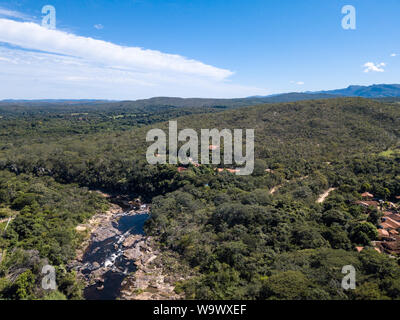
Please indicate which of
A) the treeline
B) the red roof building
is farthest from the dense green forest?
the red roof building

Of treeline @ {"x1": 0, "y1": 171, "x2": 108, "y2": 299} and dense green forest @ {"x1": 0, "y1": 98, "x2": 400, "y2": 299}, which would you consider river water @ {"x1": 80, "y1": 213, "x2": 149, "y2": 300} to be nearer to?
treeline @ {"x1": 0, "y1": 171, "x2": 108, "y2": 299}

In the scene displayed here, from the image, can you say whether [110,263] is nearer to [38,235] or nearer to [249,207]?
[38,235]

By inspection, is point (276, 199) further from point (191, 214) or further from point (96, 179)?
point (96, 179)

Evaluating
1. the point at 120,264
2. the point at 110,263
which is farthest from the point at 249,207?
the point at 110,263

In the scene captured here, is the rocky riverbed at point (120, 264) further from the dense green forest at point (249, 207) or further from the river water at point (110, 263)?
the dense green forest at point (249, 207)
